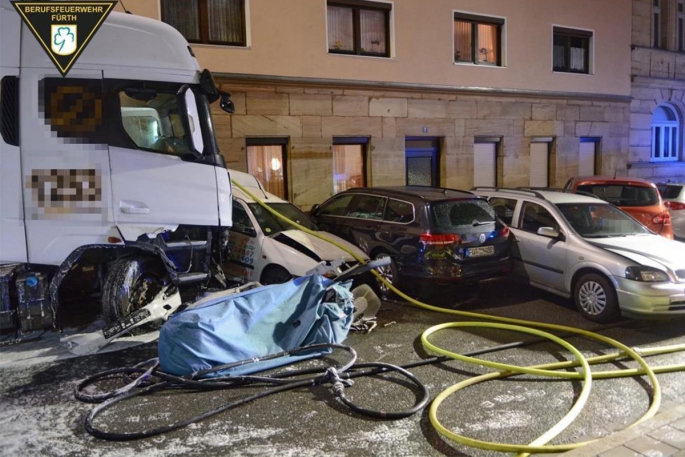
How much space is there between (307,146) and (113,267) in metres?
7.61

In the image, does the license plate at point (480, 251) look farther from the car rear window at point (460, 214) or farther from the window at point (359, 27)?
the window at point (359, 27)

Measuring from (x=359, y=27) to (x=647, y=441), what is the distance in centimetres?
1209

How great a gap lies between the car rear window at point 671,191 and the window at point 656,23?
932 cm

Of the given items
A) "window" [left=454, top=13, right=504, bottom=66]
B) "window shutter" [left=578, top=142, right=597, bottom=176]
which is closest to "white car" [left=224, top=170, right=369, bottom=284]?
"window" [left=454, top=13, right=504, bottom=66]

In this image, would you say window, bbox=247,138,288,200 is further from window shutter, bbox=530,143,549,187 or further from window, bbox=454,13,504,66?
window shutter, bbox=530,143,549,187

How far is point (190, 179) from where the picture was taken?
6488 mm

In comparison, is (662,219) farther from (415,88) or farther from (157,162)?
(157,162)

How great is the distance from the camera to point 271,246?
26.8ft

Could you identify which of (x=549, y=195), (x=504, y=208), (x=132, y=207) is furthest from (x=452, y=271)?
(x=132, y=207)

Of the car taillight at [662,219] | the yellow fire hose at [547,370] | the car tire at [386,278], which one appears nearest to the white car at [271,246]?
the car tire at [386,278]

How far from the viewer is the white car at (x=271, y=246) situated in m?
7.89

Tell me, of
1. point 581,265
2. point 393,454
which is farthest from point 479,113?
point 393,454

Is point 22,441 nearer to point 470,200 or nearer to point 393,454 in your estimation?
point 393,454

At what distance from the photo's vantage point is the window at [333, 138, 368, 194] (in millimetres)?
14133
